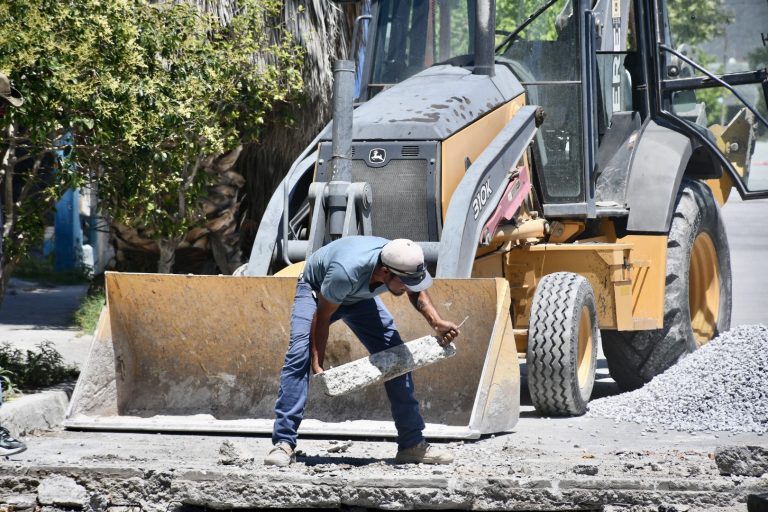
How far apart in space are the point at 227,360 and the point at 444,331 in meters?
1.98

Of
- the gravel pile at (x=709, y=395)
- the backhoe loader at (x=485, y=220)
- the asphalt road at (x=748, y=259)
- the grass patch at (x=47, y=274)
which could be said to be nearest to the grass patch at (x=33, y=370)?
the backhoe loader at (x=485, y=220)

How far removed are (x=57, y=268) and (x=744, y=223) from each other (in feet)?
46.3

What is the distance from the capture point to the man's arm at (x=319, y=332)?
6520 millimetres

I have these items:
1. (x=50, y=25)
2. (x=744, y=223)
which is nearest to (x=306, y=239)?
(x=50, y=25)

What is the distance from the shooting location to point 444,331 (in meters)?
6.55

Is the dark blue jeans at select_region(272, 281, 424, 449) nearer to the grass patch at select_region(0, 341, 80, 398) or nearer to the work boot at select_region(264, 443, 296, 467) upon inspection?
the work boot at select_region(264, 443, 296, 467)

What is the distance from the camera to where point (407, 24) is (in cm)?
915

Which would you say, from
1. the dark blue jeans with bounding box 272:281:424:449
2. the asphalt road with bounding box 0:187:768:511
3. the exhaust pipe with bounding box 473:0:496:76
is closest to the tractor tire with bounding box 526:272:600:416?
the asphalt road with bounding box 0:187:768:511

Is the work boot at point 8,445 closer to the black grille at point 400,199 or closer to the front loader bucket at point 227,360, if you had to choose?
the front loader bucket at point 227,360

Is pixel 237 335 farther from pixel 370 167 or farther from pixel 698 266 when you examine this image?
pixel 698 266

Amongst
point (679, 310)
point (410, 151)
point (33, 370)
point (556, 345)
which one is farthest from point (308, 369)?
point (679, 310)

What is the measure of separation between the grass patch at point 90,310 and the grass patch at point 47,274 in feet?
13.8

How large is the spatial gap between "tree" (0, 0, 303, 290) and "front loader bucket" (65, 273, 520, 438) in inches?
46.7

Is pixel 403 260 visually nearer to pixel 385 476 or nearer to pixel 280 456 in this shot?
pixel 385 476
